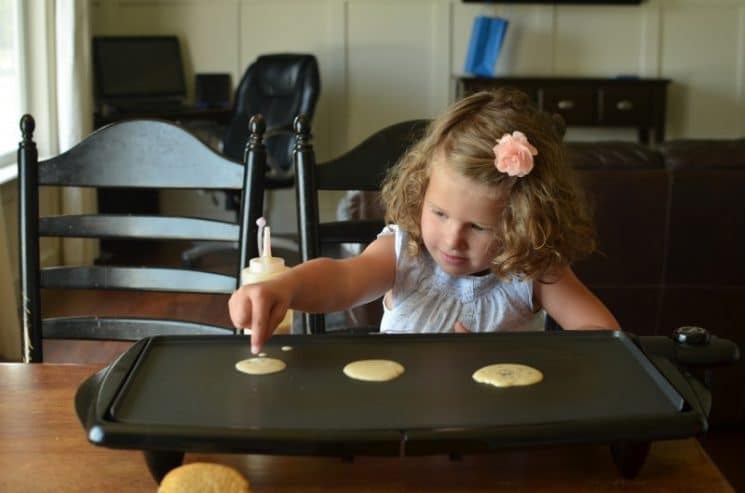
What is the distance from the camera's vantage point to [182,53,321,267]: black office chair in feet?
15.6

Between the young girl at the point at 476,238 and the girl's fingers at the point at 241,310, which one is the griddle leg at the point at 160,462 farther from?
the young girl at the point at 476,238

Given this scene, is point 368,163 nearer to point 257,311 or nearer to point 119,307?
point 257,311

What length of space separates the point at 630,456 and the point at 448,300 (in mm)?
628

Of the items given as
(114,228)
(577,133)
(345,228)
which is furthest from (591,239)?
(577,133)

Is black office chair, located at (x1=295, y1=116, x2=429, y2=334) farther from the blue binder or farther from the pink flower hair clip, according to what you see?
the blue binder

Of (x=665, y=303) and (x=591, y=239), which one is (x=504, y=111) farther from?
(x=665, y=303)

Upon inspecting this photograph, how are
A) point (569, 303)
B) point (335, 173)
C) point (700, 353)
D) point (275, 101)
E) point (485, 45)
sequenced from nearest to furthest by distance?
1. point (700, 353)
2. point (569, 303)
3. point (335, 173)
4. point (275, 101)
5. point (485, 45)

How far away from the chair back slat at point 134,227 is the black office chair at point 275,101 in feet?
10.1

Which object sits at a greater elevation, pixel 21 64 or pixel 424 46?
pixel 424 46

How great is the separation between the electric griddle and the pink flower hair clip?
10.9 inches

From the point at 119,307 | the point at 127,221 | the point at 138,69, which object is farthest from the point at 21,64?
the point at 127,221

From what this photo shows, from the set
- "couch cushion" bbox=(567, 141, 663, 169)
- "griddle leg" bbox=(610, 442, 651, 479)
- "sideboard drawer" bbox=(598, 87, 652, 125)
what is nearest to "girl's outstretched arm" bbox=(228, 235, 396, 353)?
"griddle leg" bbox=(610, 442, 651, 479)

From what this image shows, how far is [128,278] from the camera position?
154 centimetres

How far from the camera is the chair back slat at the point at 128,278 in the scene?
1.51 meters
